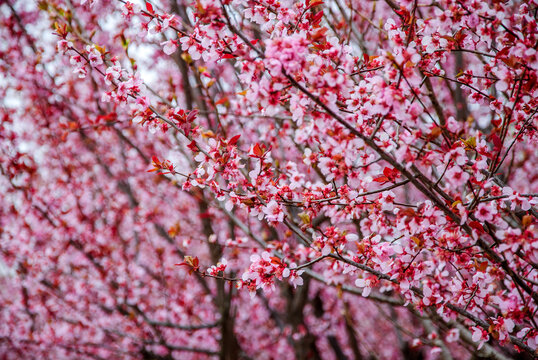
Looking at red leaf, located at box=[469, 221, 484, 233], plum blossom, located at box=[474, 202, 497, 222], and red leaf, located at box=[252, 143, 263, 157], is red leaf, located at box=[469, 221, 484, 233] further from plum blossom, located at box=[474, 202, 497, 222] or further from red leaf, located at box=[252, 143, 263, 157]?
red leaf, located at box=[252, 143, 263, 157]

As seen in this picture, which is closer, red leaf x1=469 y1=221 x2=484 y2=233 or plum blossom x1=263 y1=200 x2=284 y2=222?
red leaf x1=469 y1=221 x2=484 y2=233

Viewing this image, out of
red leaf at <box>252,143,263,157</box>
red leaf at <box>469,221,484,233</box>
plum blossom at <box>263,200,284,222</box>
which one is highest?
red leaf at <box>252,143,263,157</box>

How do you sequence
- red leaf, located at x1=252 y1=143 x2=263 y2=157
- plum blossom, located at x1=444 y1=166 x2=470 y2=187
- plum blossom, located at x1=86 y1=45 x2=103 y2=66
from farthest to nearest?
plum blossom, located at x1=86 y1=45 x2=103 y2=66, red leaf, located at x1=252 y1=143 x2=263 y2=157, plum blossom, located at x1=444 y1=166 x2=470 y2=187

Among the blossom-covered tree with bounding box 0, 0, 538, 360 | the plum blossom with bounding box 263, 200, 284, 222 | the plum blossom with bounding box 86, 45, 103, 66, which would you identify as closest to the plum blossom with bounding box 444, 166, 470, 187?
the blossom-covered tree with bounding box 0, 0, 538, 360

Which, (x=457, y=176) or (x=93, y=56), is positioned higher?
(x=93, y=56)

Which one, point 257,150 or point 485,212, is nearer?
point 485,212

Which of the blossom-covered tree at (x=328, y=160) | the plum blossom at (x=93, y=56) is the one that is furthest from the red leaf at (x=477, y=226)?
the plum blossom at (x=93, y=56)

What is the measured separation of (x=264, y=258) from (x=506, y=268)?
1105mm

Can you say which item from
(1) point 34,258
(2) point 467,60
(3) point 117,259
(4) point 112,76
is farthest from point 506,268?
(1) point 34,258

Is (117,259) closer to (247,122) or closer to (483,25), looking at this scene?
(247,122)

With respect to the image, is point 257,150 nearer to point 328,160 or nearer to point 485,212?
point 328,160

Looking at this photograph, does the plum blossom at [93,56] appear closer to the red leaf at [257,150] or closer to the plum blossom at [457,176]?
the red leaf at [257,150]

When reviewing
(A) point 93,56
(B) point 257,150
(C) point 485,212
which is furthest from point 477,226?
(A) point 93,56

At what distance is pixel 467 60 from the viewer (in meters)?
5.70
